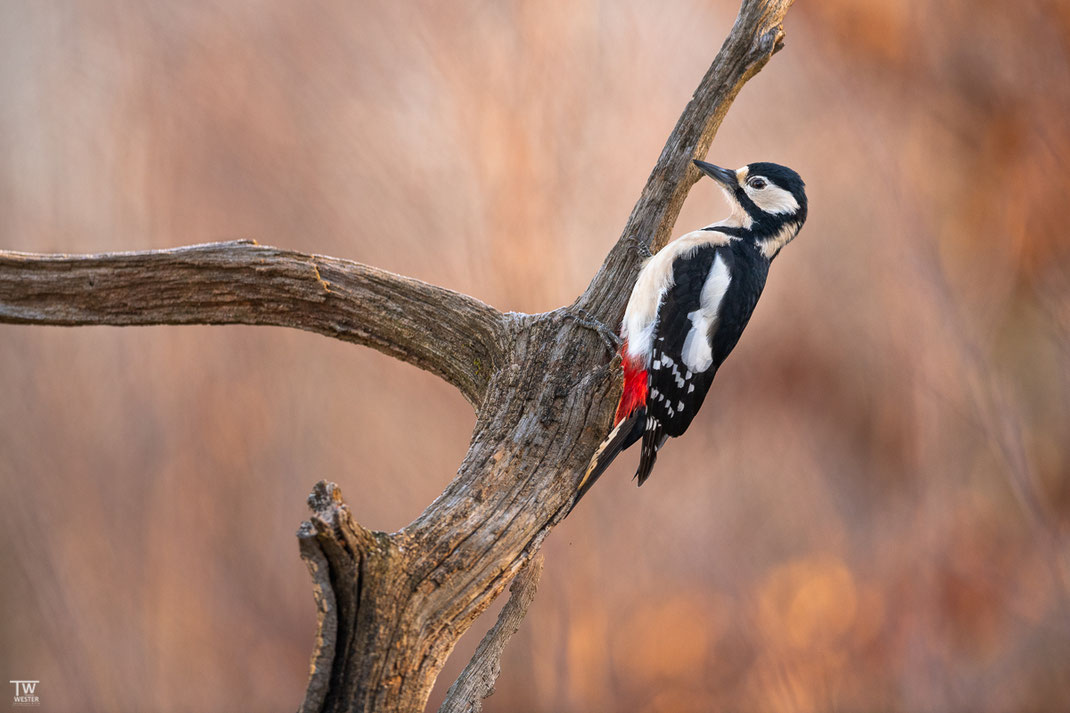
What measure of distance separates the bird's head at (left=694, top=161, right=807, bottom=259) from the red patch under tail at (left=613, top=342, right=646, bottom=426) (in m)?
0.44

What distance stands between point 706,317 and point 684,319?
0.20 feet

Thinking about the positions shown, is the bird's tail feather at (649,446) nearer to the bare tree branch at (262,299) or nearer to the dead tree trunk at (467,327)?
the dead tree trunk at (467,327)

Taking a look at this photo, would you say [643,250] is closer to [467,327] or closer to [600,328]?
[600,328]

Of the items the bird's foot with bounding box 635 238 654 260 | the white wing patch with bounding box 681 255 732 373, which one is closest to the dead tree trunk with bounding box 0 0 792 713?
the bird's foot with bounding box 635 238 654 260

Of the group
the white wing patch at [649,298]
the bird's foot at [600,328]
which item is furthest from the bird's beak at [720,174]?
the bird's foot at [600,328]

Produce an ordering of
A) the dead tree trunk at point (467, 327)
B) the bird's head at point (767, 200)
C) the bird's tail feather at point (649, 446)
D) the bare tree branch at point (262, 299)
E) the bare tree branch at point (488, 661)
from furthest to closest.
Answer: the bird's head at point (767, 200) < the bird's tail feather at point (649, 446) < the bare tree branch at point (262, 299) < the bare tree branch at point (488, 661) < the dead tree trunk at point (467, 327)

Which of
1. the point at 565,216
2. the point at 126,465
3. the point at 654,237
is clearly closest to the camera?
the point at 654,237

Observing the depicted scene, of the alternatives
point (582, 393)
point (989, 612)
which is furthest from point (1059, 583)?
point (582, 393)

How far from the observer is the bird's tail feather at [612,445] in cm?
135

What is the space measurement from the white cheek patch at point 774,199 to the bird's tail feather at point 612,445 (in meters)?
0.52

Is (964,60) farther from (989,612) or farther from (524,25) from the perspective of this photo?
(989,612)

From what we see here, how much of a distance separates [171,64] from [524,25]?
1042mm

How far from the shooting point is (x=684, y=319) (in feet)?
5.23

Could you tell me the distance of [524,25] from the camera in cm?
262
